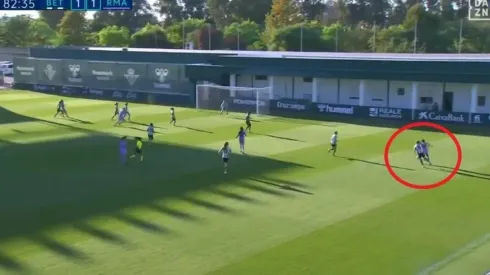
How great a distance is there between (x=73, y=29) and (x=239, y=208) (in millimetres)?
107329

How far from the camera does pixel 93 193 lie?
83.5 ft

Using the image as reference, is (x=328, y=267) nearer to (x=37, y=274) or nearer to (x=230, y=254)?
(x=230, y=254)

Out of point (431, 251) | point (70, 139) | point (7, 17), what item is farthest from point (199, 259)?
point (7, 17)

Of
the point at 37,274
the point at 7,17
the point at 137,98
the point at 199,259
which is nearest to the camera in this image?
the point at 37,274

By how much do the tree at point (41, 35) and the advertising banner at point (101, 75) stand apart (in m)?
53.9

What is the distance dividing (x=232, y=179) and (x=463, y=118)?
24758 millimetres

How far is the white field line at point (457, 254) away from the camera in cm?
1728

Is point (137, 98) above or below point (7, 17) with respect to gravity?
below

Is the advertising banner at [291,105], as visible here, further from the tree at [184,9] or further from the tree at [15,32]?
the tree at [184,9]

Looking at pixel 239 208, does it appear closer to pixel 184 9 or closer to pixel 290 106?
pixel 290 106

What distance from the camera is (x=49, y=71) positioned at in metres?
73.0

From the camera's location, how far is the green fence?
63062 mm

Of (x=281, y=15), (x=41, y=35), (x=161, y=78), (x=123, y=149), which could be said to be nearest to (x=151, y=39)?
(x=281, y=15)

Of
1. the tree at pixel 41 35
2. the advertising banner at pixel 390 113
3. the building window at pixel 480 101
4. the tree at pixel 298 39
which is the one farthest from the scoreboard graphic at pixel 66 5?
the tree at pixel 41 35
